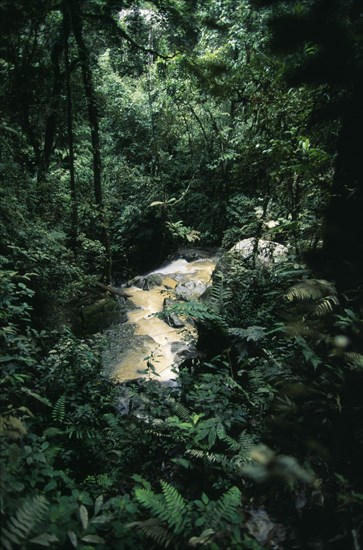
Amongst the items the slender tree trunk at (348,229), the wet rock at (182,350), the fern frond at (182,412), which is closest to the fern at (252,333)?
the fern frond at (182,412)

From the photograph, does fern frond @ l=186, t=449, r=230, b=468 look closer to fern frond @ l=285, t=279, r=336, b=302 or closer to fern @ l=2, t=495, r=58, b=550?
fern @ l=2, t=495, r=58, b=550

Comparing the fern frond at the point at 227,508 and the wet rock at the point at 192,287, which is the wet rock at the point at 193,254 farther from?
the fern frond at the point at 227,508

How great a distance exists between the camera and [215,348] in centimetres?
527

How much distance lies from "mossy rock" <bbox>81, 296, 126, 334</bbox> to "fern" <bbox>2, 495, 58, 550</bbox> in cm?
Answer: 648

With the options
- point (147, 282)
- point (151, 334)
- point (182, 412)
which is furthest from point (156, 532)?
point (147, 282)

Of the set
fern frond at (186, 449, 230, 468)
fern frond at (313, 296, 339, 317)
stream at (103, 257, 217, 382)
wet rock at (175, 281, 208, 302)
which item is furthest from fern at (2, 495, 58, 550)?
wet rock at (175, 281, 208, 302)

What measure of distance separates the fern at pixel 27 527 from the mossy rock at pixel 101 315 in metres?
6.48

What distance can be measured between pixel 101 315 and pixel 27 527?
7239 millimetres

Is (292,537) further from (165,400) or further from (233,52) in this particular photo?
(233,52)

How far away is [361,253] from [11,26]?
3.58m

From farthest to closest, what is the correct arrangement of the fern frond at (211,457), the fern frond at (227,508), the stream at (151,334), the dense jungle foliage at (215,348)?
1. the stream at (151,334)
2. the fern frond at (211,457)
3. the fern frond at (227,508)
4. the dense jungle foliage at (215,348)

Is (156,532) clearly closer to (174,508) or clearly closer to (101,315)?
(174,508)

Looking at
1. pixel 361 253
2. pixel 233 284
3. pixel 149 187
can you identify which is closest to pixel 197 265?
pixel 149 187

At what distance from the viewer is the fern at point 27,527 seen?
170 centimetres
